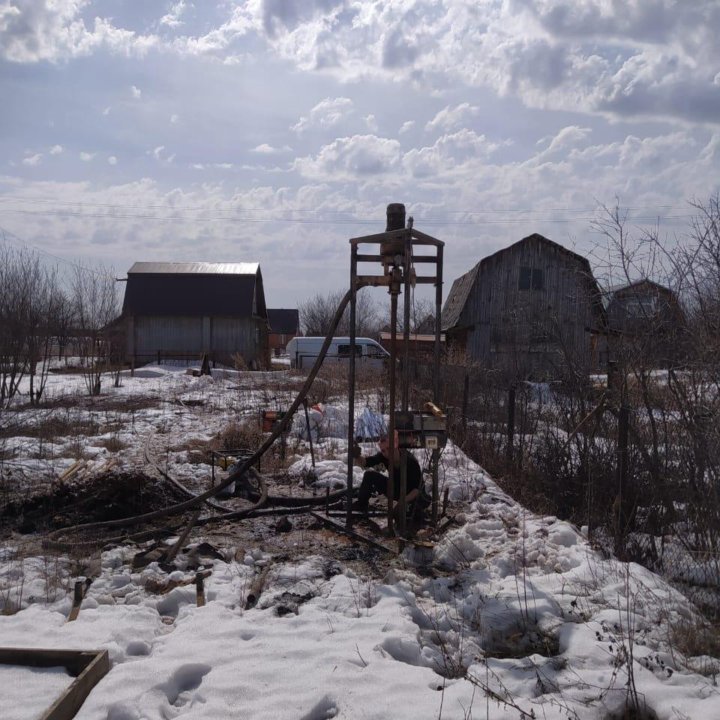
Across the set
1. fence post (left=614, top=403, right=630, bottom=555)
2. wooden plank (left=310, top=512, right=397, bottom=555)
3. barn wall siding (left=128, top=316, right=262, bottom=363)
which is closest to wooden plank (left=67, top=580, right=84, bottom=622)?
wooden plank (left=310, top=512, right=397, bottom=555)

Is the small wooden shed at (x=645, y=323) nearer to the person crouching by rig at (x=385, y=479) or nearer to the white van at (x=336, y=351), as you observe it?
the person crouching by rig at (x=385, y=479)

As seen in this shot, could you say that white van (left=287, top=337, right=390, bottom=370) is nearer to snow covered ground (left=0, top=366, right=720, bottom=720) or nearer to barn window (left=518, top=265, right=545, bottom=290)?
barn window (left=518, top=265, right=545, bottom=290)

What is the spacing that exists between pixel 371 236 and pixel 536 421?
4.19m

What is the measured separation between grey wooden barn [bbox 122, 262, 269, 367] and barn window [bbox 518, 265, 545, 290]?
661 inches

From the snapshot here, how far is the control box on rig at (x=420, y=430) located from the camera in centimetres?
628

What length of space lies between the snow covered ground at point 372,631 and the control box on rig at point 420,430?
891 millimetres

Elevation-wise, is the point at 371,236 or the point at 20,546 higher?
the point at 371,236

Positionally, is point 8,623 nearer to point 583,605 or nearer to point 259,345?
point 583,605

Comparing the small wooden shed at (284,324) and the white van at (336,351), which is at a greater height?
the small wooden shed at (284,324)

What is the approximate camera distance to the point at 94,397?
21547 millimetres

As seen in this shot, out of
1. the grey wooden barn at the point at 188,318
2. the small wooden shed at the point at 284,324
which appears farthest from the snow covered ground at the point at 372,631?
the small wooden shed at the point at 284,324

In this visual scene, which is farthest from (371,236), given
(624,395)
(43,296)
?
(43,296)

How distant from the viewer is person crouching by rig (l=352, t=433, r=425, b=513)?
6804mm

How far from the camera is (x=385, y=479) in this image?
7.18 metres
